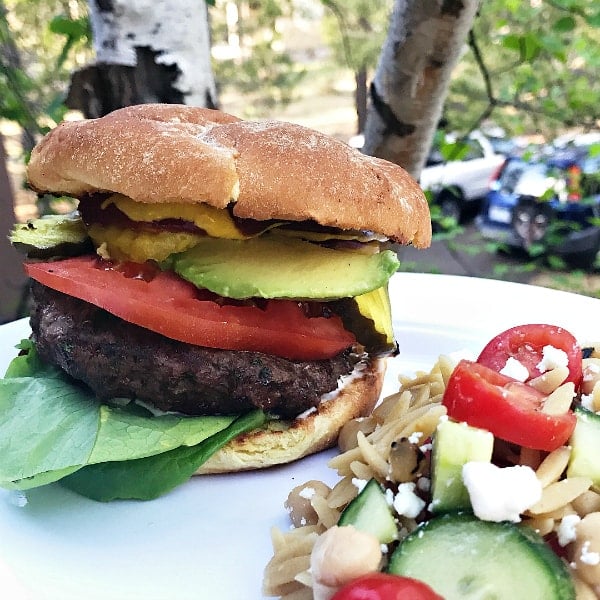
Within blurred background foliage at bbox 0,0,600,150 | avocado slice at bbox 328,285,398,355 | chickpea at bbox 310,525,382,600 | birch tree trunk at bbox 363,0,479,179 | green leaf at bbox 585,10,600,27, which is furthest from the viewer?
blurred background foliage at bbox 0,0,600,150

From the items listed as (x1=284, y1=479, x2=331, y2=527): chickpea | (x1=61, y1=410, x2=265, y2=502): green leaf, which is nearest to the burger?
(x1=61, y1=410, x2=265, y2=502): green leaf

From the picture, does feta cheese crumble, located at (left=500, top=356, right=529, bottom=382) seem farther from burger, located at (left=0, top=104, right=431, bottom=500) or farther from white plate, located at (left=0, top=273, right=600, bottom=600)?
white plate, located at (left=0, top=273, right=600, bottom=600)

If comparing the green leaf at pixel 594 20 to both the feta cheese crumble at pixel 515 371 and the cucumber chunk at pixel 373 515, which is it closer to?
the feta cheese crumble at pixel 515 371

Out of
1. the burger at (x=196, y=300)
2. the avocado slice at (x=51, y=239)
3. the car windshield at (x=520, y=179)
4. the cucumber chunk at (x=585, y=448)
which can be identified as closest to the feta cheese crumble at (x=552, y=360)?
the cucumber chunk at (x=585, y=448)

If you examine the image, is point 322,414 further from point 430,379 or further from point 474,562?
point 474,562

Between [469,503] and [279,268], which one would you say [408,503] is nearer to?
[469,503]

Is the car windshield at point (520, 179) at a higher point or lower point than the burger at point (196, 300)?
lower
